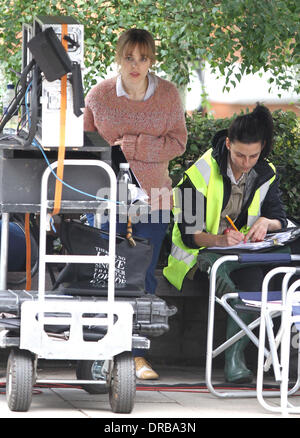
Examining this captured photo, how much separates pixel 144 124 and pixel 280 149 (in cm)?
139

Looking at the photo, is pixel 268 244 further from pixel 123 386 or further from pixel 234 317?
pixel 123 386

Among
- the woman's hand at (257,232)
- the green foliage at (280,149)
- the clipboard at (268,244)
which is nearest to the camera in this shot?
the clipboard at (268,244)

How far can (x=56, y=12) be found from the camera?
6711 millimetres

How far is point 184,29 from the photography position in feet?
20.9

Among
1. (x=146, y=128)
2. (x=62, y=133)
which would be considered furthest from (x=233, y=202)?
(x=62, y=133)

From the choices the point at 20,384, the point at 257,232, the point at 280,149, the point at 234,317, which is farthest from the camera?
the point at 280,149

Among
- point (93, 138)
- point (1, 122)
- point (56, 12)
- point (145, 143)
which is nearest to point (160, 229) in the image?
point (145, 143)

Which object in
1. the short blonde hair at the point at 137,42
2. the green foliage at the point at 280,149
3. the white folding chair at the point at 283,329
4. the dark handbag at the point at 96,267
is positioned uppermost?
the short blonde hair at the point at 137,42

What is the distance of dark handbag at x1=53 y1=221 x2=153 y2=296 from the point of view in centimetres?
478

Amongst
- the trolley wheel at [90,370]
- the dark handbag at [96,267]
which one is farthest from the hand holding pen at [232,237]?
the trolley wheel at [90,370]

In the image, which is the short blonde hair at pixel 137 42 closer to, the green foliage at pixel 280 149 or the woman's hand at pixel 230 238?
the green foliage at pixel 280 149

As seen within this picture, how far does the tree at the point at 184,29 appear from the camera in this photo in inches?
229
